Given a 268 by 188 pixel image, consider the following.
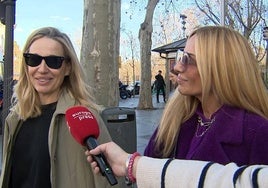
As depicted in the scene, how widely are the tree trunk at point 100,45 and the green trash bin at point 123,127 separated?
3.93ft

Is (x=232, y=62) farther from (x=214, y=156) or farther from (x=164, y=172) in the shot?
(x=164, y=172)

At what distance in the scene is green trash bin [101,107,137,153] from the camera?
4.61 metres

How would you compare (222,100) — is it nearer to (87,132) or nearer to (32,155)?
(87,132)

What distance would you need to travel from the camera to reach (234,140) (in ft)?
6.31

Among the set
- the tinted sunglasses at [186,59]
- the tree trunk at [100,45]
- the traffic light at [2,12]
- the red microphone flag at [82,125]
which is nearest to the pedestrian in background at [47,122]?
the red microphone flag at [82,125]

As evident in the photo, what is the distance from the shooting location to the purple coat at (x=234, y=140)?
74.9 inches

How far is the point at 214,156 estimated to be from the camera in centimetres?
192

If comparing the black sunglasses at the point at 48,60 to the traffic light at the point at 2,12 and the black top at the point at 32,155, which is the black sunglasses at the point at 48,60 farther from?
the traffic light at the point at 2,12

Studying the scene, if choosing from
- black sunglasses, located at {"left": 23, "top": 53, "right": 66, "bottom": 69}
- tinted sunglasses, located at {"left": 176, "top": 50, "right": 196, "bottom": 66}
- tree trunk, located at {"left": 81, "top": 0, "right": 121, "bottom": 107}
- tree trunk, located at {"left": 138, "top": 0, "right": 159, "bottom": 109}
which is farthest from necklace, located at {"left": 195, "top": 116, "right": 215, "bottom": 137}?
tree trunk, located at {"left": 138, "top": 0, "right": 159, "bottom": 109}

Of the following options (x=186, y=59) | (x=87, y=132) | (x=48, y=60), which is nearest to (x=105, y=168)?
(x=87, y=132)

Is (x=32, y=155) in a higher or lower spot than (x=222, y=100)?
lower

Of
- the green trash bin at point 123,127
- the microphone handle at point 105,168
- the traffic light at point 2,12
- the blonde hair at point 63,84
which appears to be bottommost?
the green trash bin at point 123,127

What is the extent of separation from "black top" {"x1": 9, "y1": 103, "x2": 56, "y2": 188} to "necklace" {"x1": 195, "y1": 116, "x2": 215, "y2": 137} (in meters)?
0.86

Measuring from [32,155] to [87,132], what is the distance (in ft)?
2.38
